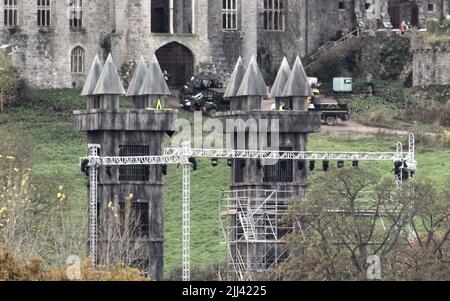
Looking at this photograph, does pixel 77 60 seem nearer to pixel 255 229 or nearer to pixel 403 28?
pixel 403 28

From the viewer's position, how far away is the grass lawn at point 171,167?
12800cm

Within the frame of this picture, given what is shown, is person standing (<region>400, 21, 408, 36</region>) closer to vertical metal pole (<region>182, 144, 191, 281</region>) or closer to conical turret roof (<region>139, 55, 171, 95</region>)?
conical turret roof (<region>139, 55, 171, 95</region>)

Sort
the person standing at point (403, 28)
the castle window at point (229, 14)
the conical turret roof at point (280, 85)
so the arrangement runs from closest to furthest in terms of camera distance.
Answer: the conical turret roof at point (280, 85), the castle window at point (229, 14), the person standing at point (403, 28)

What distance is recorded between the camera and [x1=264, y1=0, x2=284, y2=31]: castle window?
155 metres

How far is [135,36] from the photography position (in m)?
148

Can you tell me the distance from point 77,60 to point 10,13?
3.60 meters

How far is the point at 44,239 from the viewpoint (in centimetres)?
12250

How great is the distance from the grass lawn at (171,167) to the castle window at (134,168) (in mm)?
2950

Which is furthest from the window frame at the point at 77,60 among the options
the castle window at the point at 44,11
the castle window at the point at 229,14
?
the castle window at the point at 229,14

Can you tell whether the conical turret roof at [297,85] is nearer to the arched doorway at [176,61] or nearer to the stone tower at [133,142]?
the stone tower at [133,142]

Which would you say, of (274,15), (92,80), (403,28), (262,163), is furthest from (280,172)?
(403,28)

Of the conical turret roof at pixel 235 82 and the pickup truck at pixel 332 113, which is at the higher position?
the conical turret roof at pixel 235 82
